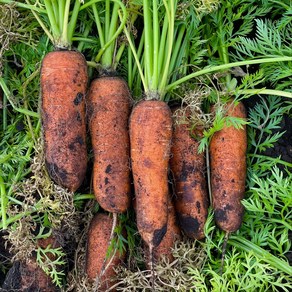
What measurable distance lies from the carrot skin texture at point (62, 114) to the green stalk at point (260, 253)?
2.62ft

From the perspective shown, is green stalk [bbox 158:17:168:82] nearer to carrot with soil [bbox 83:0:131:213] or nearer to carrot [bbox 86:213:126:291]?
carrot with soil [bbox 83:0:131:213]

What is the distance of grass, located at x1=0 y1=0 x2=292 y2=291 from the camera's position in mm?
1871

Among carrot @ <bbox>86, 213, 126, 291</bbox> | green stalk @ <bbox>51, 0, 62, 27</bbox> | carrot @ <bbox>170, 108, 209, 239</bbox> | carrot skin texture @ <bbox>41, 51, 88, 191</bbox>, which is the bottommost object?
carrot @ <bbox>86, 213, 126, 291</bbox>

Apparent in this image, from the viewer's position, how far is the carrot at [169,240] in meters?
2.03

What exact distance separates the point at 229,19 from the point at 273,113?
49 centimetres

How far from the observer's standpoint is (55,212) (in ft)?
6.22

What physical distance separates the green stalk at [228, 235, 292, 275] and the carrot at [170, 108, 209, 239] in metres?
0.17

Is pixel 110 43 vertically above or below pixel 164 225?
above

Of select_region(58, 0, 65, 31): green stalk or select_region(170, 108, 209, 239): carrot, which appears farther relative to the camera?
select_region(170, 108, 209, 239): carrot

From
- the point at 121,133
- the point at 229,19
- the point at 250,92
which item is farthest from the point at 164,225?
the point at 229,19

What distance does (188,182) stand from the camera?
6.61 ft

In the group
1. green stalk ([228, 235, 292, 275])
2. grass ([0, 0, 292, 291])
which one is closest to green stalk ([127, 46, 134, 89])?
grass ([0, 0, 292, 291])

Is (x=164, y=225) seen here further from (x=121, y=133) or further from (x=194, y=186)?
(x=121, y=133)

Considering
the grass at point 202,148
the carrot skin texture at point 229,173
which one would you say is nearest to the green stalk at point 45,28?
the grass at point 202,148
